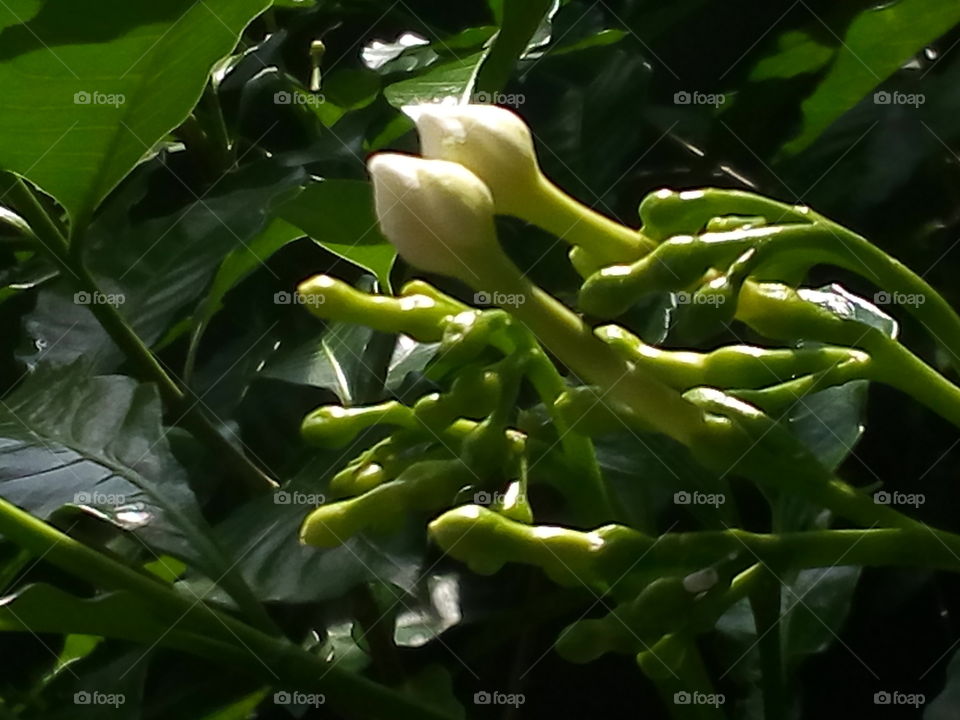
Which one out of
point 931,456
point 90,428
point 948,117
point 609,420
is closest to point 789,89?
point 948,117

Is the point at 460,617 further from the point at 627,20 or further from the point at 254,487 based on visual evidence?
the point at 627,20

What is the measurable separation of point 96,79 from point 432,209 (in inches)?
7.2

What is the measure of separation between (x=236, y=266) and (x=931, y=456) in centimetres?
43

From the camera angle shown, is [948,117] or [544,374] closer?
[544,374]

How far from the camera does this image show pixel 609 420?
460mm

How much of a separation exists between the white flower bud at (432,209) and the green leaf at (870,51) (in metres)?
0.33
